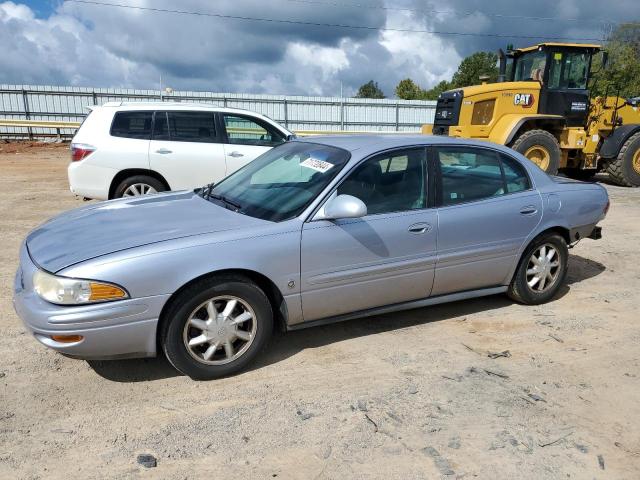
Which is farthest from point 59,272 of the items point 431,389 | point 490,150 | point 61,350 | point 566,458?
point 490,150

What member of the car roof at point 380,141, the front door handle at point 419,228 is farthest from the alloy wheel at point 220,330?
the car roof at point 380,141

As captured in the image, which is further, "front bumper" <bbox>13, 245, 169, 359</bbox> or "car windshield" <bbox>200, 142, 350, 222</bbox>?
"car windshield" <bbox>200, 142, 350, 222</bbox>

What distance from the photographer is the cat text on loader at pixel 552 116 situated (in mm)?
11203

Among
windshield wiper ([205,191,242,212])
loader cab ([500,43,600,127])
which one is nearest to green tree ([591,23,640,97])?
loader cab ([500,43,600,127])

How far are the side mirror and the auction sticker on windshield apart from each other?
1.37 ft

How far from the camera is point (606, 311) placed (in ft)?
15.2

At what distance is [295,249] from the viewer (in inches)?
135

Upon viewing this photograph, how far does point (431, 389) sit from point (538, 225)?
197 cm

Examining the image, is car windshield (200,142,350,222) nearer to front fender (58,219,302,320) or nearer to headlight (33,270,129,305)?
front fender (58,219,302,320)

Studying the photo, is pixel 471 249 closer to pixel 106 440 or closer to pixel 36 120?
pixel 106 440

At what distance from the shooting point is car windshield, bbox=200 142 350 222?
12.1ft

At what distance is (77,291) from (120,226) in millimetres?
676

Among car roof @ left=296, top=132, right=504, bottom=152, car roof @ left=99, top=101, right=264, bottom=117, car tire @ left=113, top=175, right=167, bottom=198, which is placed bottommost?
car tire @ left=113, top=175, right=167, bottom=198

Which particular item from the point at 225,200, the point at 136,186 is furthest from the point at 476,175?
the point at 136,186
